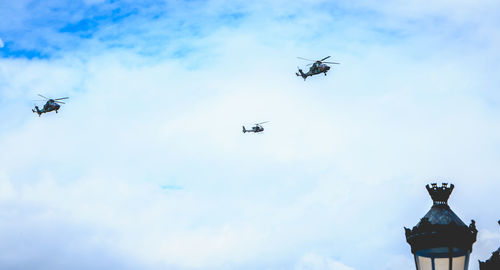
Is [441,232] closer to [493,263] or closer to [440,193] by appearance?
[440,193]

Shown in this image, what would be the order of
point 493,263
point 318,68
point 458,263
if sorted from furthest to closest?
1. point 318,68
2. point 493,263
3. point 458,263

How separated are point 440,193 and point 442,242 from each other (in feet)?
3.24

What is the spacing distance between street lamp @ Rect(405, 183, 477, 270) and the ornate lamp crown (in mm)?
344

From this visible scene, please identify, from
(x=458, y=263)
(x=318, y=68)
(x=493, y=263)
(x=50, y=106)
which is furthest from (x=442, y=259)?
(x=50, y=106)

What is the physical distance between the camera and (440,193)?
9.61m

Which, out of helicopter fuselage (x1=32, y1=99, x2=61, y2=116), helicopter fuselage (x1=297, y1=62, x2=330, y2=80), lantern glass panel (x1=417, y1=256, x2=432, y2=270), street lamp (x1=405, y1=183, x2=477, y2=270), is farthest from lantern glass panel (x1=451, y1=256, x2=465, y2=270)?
helicopter fuselage (x1=32, y1=99, x2=61, y2=116)

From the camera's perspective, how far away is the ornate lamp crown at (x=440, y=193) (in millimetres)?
9586

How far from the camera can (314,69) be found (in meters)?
82.1

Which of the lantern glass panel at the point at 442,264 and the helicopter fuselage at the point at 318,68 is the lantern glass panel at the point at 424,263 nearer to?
the lantern glass panel at the point at 442,264

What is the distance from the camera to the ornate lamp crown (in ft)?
31.4

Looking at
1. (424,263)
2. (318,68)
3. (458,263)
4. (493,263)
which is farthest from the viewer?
(318,68)

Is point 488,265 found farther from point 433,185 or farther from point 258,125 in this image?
point 258,125

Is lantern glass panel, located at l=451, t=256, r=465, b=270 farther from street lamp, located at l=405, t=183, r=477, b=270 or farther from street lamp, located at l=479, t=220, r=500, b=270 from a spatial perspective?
street lamp, located at l=479, t=220, r=500, b=270

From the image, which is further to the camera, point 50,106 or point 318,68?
point 50,106
